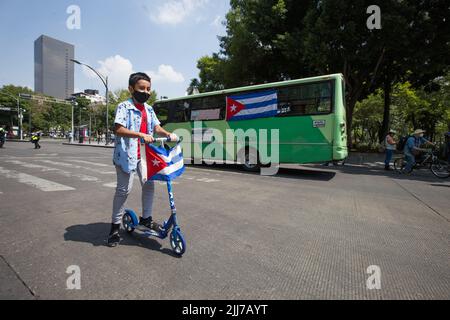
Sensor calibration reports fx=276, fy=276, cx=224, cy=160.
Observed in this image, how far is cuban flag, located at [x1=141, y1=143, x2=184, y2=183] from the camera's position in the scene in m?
2.87

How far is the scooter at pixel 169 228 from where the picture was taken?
2777 mm

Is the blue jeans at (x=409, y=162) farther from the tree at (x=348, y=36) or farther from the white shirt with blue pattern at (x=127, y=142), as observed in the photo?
the white shirt with blue pattern at (x=127, y=142)

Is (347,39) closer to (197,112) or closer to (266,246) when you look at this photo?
(197,112)

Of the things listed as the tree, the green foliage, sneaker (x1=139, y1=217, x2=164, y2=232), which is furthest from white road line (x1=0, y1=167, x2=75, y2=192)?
the green foliage

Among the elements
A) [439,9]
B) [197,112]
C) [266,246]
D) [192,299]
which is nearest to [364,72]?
[439,9]

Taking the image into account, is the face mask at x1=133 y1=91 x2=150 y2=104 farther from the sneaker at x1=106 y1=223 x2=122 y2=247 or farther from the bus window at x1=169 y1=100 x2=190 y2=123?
the bus window at x1=169 y1=100 x2=190 y2=123

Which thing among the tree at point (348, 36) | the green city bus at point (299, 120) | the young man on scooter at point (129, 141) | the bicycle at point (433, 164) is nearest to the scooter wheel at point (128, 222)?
the young man on scooter at point (129, 141)

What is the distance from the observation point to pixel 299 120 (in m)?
9.20

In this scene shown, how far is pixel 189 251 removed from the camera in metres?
2.91

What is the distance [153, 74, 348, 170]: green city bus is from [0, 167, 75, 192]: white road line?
20.1ft

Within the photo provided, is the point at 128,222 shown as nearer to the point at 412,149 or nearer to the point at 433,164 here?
the point at 433,164

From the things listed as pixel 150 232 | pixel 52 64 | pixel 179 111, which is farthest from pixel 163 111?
pixel 52 64

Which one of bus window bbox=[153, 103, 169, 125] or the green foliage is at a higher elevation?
the green foliage
